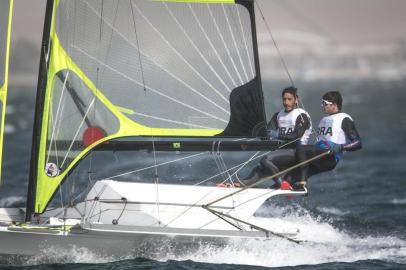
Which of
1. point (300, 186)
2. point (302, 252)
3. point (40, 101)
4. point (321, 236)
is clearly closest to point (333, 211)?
point (321, 236)

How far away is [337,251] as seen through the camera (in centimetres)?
1138

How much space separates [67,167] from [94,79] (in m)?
1.23

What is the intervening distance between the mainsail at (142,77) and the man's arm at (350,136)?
3.77 feet

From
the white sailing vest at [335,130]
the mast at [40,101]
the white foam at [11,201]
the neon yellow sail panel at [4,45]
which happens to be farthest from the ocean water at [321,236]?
the neon yellow sail panel at [4,45]

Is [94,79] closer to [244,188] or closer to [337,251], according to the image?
[244,188]

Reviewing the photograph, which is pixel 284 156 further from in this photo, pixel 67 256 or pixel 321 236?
pixel 67 256

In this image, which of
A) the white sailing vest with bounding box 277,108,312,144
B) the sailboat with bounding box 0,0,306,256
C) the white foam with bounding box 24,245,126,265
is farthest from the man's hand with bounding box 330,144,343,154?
the white foam with bounding box 24,245,126,265

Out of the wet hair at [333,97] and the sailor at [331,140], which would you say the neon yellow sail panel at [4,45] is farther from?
the wet hair at [333,97]

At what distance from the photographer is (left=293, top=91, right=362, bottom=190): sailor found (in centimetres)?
1130

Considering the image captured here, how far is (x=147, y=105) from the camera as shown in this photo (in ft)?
36.9

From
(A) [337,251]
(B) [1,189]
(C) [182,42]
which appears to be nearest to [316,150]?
(A) [337,251]

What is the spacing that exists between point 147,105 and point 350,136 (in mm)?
2800

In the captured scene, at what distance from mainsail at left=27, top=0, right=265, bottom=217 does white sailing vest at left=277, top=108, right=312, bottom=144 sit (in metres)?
0.51

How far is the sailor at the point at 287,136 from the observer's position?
1145cm
